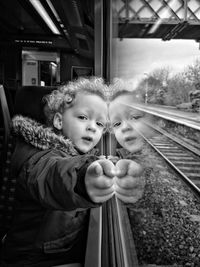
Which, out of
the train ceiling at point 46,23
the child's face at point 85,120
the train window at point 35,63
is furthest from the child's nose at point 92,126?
the train window at point 35,63

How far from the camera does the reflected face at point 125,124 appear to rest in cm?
77

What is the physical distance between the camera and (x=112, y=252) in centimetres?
102

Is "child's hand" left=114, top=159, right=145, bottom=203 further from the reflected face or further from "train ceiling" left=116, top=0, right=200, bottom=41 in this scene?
"train ceiling" left=116, top=0, right=200, bottom=41

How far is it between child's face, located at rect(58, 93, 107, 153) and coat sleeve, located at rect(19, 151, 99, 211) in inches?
4.0

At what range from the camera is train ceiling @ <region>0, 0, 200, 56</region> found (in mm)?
901

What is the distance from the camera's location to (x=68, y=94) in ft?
2.83

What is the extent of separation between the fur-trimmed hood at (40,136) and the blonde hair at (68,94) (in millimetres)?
38

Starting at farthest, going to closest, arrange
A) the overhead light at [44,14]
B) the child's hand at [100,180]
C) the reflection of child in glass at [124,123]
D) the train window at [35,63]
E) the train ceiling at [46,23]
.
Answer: the train window at [35,63] → the overhead light at [44,14] → the train ceiling at [46,23] → the reflection of child in glass at [124,123] → the child's hand at [100,180]

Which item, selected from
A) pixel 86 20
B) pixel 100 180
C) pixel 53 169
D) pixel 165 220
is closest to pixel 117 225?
pixel 165 220

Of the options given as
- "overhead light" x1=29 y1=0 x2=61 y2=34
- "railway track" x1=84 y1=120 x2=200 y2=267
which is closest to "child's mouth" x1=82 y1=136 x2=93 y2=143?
"railway track" x1=84 y1=120 x2=200 y2=267

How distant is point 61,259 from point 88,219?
Answer: 17cm

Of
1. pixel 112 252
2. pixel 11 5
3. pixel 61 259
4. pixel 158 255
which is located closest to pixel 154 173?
pixel 158 255

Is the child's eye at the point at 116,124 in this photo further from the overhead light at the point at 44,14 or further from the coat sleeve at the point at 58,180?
the overhead light at the point at 44,14

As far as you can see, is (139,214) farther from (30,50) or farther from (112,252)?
(30,50)
